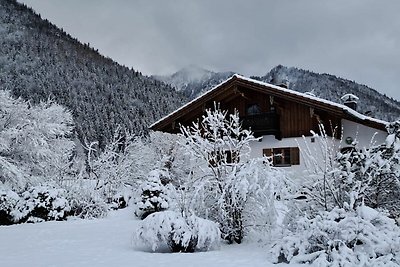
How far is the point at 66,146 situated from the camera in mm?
29141

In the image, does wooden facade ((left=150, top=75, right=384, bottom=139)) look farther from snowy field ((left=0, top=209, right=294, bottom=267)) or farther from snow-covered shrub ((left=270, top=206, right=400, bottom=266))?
snow-covered shrub ((left=270, top=206, right=400, bottom=266))

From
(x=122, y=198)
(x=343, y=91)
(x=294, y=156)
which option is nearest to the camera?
(x=294, y=156)

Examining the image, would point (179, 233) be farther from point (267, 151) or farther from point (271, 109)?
point (271, 109)

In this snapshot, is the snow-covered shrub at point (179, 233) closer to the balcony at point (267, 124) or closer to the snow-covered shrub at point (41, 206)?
the snow-covered shrub at point (41, 206)

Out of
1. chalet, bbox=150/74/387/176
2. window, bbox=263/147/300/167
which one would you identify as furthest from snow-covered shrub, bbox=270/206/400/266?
window, bbox=263/147/300/167

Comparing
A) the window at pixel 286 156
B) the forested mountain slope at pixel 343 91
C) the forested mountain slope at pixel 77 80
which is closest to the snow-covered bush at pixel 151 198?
the window at pixel 286 156

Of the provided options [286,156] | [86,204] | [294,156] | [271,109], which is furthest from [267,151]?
[86,204]

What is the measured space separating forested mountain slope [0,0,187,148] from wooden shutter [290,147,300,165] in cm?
3826

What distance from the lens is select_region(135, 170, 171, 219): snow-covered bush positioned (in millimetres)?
16547

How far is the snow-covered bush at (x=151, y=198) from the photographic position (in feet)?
54.3

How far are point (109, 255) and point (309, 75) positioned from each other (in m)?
68.1

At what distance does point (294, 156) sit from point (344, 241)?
1153 centimetres

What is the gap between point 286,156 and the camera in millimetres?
19094

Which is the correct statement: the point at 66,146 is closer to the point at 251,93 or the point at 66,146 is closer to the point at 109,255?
the point at 251,93
